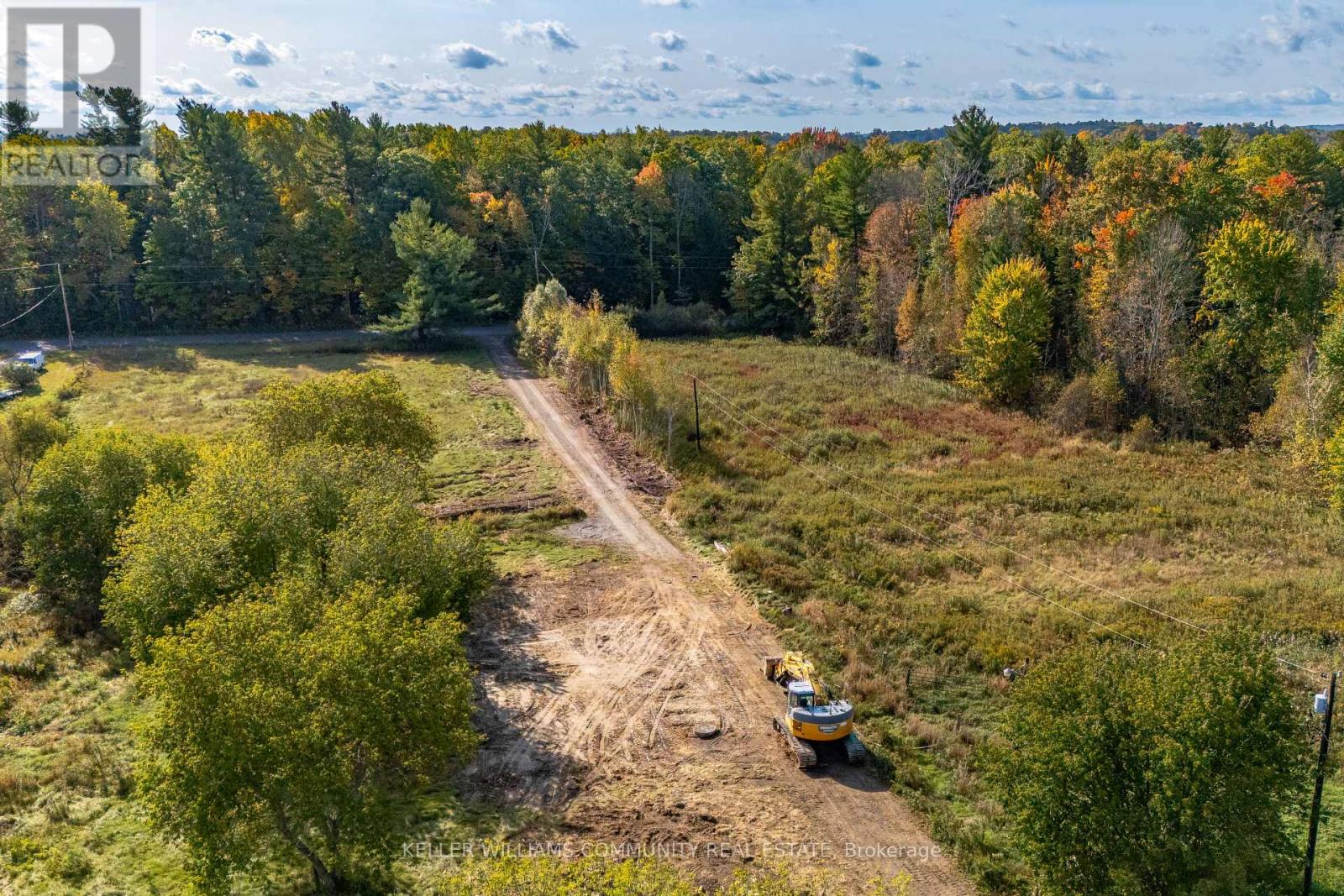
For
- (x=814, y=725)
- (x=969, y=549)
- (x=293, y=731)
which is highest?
(x=293, y=731)

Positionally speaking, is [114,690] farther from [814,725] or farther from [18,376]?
[18,376]

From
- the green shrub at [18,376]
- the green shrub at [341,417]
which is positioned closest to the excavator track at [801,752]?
the green shrub at [341,417]

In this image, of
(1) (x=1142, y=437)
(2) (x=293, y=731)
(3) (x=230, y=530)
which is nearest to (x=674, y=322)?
(1) (x=1142, y=437)

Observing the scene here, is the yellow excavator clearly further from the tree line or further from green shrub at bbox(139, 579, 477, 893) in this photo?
the tree line

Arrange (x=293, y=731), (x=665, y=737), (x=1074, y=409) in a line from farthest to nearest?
(x=1074, y=409) → (x=665, y=737) → (x=293, y=731)

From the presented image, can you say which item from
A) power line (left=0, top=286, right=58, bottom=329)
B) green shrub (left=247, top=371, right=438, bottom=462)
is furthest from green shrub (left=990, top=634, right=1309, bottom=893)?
power line (left=0, top=286, right=58, bottom=329)

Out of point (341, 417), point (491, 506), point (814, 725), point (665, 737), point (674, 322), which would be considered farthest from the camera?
point (674, 322)

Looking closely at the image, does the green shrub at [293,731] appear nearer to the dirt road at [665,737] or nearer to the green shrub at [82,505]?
the dirt road at [665,737]
